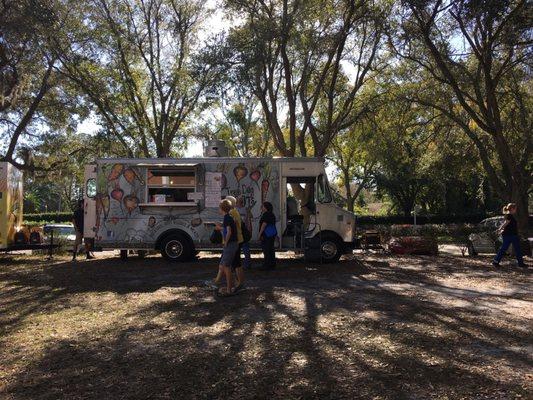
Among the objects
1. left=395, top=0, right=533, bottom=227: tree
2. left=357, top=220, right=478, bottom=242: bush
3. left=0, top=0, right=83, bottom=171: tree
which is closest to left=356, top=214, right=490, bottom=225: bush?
left=357, top=220, right=478, bottom=242: bush

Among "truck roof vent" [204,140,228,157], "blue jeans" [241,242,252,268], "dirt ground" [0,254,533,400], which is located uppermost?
"truck roof vent" [204,140,228,157]

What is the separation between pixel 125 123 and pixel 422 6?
14080 millimetres

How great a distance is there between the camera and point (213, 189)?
13969 millimetres

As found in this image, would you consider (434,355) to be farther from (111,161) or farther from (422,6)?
(422,6)

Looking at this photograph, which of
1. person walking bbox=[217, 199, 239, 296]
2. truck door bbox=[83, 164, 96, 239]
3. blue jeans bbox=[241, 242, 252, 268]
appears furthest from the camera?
truck door bbox=[83, 164, 96, 239]

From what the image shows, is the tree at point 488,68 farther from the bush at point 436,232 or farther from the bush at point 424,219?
the bush at point 424,219

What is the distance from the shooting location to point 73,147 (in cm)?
2603

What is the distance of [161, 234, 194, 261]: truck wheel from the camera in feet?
46.4

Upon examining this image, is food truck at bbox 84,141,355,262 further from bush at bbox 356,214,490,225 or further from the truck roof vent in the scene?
bush at bbox 356,214,490,225

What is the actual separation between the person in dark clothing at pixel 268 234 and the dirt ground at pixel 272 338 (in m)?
1.45

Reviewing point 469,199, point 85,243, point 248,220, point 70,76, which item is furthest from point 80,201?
point 469,199

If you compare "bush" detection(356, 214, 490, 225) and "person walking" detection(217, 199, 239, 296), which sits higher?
"bush" detection(356, 214, 490, 225)

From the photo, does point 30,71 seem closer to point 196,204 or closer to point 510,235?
point 196,204

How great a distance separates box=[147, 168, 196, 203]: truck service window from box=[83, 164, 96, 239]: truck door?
1.63 meters
